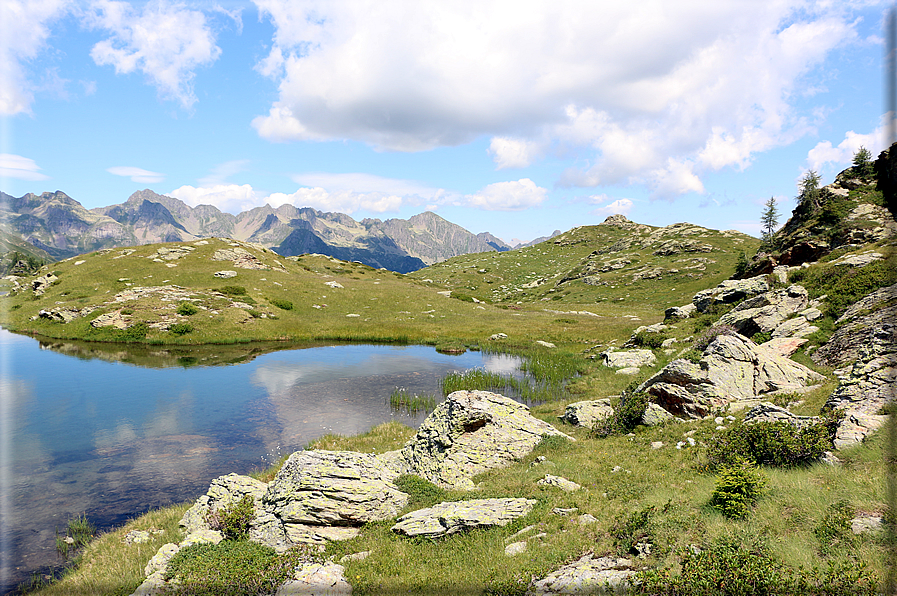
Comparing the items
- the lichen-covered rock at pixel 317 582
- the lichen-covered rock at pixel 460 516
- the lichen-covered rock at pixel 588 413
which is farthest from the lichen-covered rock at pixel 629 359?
the lichen-covered rock at pixel 317 582

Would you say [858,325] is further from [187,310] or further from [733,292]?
[187,310]

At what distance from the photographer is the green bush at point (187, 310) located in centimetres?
5615

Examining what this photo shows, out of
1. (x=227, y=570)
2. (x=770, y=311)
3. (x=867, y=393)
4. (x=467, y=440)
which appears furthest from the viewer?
(x=770, y=311)

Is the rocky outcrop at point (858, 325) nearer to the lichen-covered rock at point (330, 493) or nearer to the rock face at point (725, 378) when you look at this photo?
the rock face at point (725, 378)

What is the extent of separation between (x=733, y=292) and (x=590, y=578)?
4159 centimetres

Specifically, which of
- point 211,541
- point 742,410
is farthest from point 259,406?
point 742,410

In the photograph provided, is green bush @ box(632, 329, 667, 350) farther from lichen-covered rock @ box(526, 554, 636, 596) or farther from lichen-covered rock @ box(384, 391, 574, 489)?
lichen-covered rock @ box(526, 554, 636, 596)

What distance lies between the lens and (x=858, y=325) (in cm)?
2067

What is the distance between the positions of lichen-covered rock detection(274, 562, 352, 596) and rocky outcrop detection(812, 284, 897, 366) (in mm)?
24428

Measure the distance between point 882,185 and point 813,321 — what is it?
106 feet

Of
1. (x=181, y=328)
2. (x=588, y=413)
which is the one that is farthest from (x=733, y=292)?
(x=181, y=328)

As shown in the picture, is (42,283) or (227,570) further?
(42,283)

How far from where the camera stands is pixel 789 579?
711 centimetres

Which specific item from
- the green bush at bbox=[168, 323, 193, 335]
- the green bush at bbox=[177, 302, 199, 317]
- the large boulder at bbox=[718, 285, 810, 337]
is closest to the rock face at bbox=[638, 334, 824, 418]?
the large boulder at bbox=[718, 285, 810, 337]
